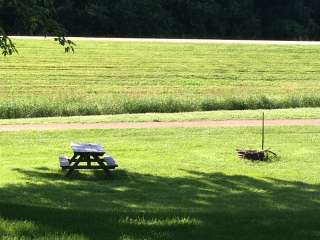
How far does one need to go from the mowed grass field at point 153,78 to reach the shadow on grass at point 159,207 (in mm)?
12360

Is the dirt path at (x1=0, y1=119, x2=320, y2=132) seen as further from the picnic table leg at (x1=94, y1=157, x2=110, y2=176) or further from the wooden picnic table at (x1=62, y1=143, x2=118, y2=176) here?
the picnic table leg at (x1=94, y1=157, x2=110, y2=176)

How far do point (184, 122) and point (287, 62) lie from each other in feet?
60.6

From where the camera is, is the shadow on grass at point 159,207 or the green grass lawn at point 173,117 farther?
the green grass lawn at point 173,117

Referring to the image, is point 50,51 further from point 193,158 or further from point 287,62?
point 193,158

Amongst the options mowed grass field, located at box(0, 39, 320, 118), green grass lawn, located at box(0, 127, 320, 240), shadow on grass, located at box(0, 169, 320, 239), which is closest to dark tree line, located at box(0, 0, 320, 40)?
mowed grass field, located at box(0, 39, 320, 118)

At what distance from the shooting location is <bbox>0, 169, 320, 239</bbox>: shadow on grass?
7082 millimetres

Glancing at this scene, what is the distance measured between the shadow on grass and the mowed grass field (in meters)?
12.4

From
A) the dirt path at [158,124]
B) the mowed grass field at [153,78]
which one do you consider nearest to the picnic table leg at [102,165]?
the dirt path at [158,124]

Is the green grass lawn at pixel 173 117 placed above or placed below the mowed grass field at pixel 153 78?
below

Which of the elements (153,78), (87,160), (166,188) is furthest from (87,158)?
(153,78)

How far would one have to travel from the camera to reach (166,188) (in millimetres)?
11250

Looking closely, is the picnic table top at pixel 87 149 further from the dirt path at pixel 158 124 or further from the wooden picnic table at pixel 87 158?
the dirt path at pixel 158 124

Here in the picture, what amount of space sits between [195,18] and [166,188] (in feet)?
175

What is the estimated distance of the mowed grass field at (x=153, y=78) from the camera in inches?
1005
